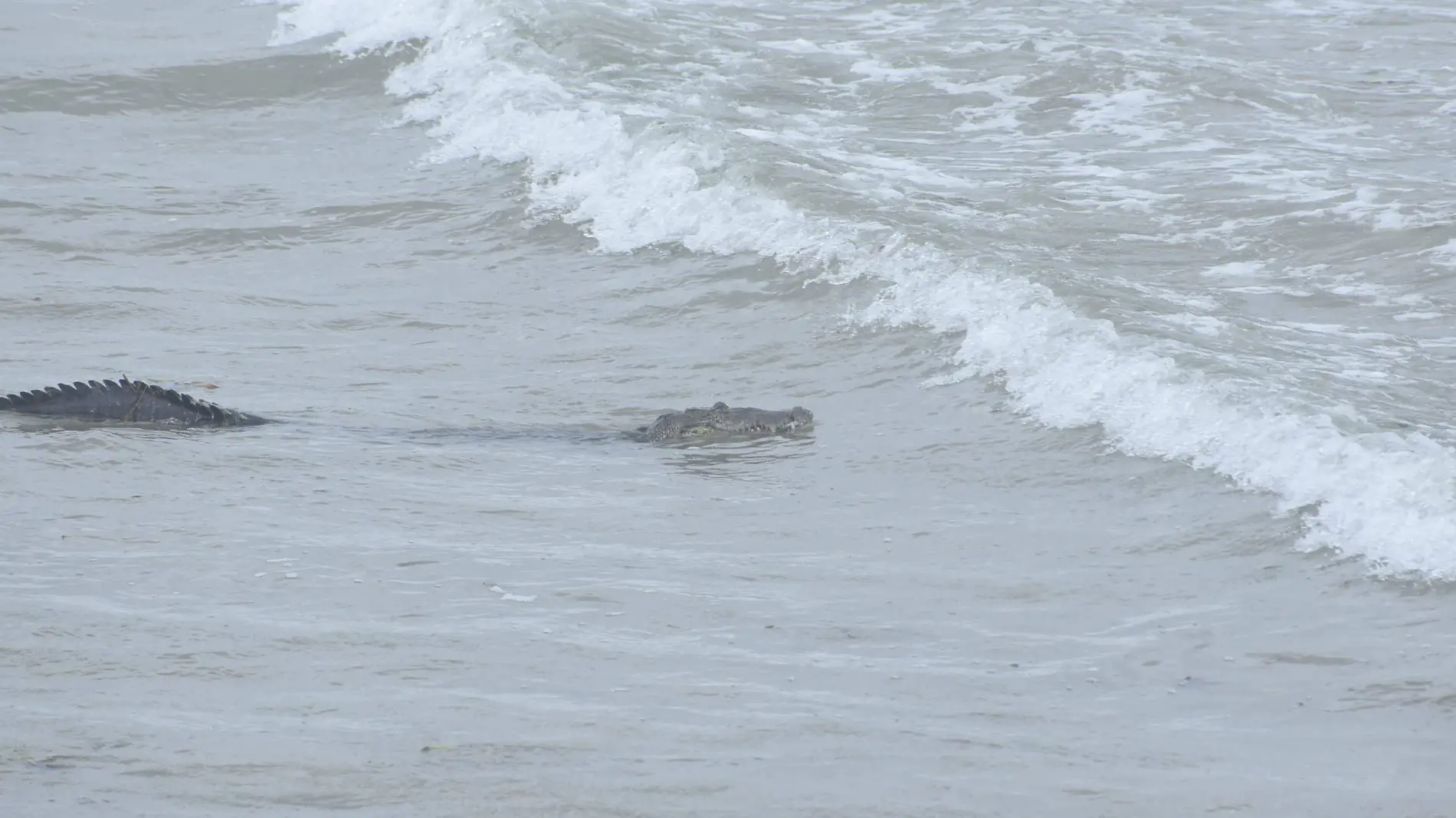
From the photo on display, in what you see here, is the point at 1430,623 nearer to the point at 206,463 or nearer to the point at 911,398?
the point at 911,398

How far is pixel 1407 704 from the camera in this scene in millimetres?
4629

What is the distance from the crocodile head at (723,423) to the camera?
752 cm

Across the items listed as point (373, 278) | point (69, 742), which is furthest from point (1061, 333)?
point (69, 742)

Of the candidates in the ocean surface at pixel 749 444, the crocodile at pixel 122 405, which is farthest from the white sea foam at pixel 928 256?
the crocodile at pixel 122 405

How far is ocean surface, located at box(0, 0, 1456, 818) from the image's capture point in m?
4.33

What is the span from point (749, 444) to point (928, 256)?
309 centimetres

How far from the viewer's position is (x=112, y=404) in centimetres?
729

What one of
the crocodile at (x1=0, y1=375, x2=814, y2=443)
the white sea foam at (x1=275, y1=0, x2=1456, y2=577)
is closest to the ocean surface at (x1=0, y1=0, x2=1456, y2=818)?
the white sea foam at (x1=275, y1=0, x2=1456, y2=577)

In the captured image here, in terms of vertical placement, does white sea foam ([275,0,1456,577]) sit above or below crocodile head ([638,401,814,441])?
above

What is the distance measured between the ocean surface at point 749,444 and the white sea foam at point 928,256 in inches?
1.6

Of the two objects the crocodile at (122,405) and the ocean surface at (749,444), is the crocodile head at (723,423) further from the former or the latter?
the crocodile at (122,405)

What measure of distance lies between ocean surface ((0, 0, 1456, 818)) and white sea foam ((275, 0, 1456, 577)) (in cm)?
4

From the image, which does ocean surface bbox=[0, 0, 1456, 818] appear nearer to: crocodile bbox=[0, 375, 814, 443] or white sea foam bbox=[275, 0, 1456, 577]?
white sea foam bbox=[275, 0, 1456, 577]

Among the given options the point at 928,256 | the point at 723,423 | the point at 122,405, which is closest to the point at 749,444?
the point at 723,423
